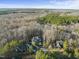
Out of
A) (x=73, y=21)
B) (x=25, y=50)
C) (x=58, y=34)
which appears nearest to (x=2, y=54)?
(x=25, y=50)

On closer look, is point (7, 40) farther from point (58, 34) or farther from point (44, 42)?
point (58, 34)

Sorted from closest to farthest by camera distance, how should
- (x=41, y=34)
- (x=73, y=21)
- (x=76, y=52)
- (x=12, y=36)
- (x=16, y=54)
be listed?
1. (x=76, y=52)
2. (x=16, y=54)
3. (x=12, y=36)
4. (x=41, y=34)
5. (x=73, y=21)

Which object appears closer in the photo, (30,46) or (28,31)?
(30,46)

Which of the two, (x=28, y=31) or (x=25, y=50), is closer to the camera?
(x=25, y=50)

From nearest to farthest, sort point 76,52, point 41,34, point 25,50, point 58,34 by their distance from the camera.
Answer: point 76,52
point 25,50
point 58,34
point 41,34

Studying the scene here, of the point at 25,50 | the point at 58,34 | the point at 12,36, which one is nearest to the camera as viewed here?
the point at 25,50

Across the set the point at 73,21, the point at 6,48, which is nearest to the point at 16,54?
the point at 6,48

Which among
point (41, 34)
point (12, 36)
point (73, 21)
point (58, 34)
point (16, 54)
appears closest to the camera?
point (16, 54)

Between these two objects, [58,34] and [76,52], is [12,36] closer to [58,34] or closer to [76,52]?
[58,34]
